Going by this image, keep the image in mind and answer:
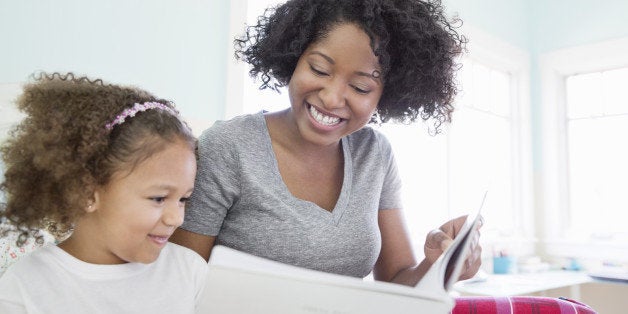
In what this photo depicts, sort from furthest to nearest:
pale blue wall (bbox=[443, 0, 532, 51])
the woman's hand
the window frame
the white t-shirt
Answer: the window frame, pale blue wall (bbox=[443, 0, 532, 51]), the woman's hand, the white t-shirt

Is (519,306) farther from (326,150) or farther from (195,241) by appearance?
(195,241)

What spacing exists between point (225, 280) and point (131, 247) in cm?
34

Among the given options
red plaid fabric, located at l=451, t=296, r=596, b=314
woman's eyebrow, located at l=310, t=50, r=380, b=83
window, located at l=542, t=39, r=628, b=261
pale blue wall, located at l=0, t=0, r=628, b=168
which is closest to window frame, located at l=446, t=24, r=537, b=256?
window, located at l=542, t=39, r=628, b=261

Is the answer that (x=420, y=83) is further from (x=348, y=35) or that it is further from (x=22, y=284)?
(x=22, y=284)

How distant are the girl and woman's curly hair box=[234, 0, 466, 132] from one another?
0.37 meters

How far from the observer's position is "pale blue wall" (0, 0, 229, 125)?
1427mm

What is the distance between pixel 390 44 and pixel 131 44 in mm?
932

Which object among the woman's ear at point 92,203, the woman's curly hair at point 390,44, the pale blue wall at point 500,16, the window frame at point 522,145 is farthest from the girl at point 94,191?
the window frame at point 522,145

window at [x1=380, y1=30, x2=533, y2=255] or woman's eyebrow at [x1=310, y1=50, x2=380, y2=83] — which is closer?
woman's eyebrow at [x1=310, y1=50, x2=380, y2=83]

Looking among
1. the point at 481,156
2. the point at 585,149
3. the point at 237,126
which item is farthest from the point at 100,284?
the point at 585,149

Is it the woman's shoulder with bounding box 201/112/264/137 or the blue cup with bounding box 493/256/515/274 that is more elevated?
the woman's shoulder with bounding box 201/112/264/137

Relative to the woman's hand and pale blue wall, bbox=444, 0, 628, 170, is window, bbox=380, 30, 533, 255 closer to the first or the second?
pale blue wall, bbox=444, 0, 628, 170

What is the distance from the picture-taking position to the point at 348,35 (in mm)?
1045

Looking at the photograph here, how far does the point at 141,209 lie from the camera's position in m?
0.88
